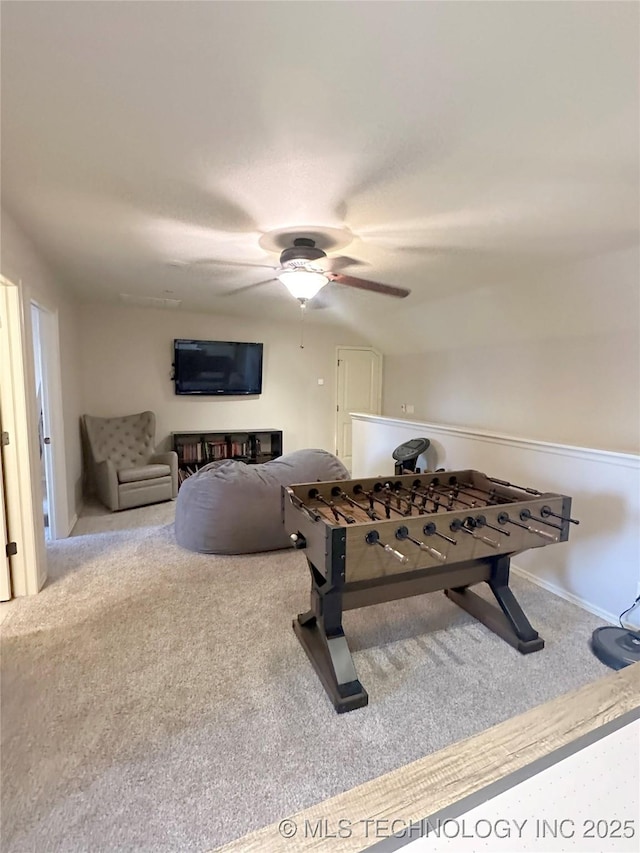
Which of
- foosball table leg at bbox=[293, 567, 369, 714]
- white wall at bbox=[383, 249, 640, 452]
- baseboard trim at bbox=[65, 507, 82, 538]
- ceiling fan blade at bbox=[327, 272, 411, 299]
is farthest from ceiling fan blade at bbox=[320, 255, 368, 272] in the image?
baseboard trim at bbox=[65, 507, 82, 538]

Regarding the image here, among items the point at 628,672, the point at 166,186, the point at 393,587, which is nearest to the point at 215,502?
the point at 393,587

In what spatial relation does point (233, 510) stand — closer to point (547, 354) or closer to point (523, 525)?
point (523, 525)

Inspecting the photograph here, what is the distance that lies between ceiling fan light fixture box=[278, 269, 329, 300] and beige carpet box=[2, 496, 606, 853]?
208cm

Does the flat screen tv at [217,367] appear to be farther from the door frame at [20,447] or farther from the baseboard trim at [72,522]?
the door frame at [20,447]

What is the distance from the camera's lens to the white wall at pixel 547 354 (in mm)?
3223

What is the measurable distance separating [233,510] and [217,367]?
2945 mm

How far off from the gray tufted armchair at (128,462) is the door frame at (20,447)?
1.74 m

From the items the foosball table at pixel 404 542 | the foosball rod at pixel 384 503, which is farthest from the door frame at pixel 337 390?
the foosball rod at pixel 384 503

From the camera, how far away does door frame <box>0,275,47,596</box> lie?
258 centimetres

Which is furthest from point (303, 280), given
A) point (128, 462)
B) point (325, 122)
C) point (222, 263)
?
point (128, 462)

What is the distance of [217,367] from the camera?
5.84 meters

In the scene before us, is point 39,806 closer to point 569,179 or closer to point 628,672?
point 628,672

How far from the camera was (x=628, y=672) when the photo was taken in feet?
3.13

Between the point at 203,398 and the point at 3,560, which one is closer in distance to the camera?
the point at 3,560
